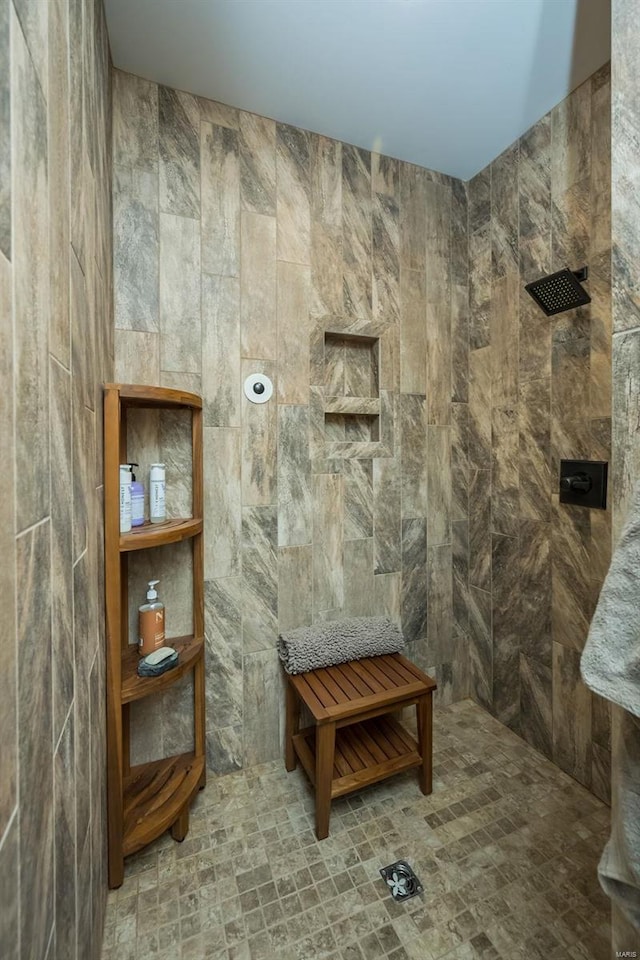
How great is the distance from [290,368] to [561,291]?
95 centimetres

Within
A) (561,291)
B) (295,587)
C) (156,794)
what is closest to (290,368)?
(295,587)

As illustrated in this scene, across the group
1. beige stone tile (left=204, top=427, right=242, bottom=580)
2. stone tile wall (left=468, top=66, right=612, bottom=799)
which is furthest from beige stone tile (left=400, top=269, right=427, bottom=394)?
beige stone tile (left=204, top=427, right=242, bottom=580)

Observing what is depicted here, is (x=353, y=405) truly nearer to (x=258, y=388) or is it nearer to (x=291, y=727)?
(x=258, y=388)

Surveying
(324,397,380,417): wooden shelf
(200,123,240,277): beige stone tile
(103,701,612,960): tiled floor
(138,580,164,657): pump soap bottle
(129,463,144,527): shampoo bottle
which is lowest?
(103,701,612,960): tiled floor

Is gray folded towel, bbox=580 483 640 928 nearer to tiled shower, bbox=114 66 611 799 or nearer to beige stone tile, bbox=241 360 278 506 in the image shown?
tiled shower, bbox=114 66 611 799

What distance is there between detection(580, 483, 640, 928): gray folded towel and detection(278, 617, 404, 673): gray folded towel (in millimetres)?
874

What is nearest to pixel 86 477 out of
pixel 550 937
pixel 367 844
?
pixel 367 844

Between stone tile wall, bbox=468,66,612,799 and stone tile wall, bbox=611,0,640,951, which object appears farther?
stone tile wall, bbox=468,66,612,799

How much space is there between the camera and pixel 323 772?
1.15m

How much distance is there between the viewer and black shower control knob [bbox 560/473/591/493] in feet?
4.22

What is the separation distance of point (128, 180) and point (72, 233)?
777 millimetres

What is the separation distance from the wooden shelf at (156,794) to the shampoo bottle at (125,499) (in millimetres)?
808

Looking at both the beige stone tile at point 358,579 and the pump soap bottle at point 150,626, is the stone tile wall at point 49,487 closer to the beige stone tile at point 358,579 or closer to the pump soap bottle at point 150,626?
the pump soap bottle at point 150,626

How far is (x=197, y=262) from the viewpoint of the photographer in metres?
1.33
